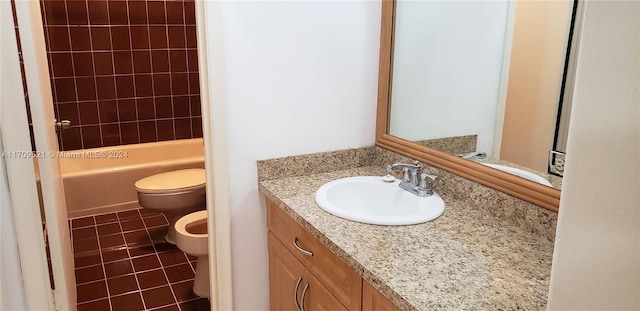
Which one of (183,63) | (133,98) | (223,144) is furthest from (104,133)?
(223,144)

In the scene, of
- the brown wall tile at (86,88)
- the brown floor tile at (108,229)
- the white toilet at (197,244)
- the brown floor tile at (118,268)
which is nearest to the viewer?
the white toilet at (197,244)

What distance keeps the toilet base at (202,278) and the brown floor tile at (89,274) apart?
0.59 m

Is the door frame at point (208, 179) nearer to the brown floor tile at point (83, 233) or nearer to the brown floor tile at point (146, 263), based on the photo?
the brown floor tile at point (146, 263)

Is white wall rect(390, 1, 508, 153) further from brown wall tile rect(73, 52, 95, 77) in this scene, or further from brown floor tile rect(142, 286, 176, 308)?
brown wall tile rect(73, 52, 95, 77)

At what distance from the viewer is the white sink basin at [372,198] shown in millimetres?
1542

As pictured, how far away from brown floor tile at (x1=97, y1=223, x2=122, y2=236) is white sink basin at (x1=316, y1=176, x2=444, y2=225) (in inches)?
80.3

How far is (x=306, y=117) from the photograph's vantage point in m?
1.77

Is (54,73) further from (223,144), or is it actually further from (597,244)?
(597,244)

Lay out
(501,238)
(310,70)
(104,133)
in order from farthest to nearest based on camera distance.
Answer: (104,133) → (310,70) → (501,238)

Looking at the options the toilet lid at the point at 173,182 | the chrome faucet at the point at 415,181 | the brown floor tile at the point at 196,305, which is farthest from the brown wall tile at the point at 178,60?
the chrome faucet at the point at 415,181

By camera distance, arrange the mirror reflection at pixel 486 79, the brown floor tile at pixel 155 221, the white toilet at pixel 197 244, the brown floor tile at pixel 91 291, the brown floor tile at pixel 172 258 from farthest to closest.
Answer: the brown floor tile at pixel 155 221, the brown floor tile at pixel 172 258, the brown floor tile at pixel 91 291, the white toilet at pixel 197 244, the mirror reflection at pixel 486 79

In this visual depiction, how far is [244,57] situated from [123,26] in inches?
92.3

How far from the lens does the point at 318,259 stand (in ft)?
4.60

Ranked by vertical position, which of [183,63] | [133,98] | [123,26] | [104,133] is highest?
[123,26]
